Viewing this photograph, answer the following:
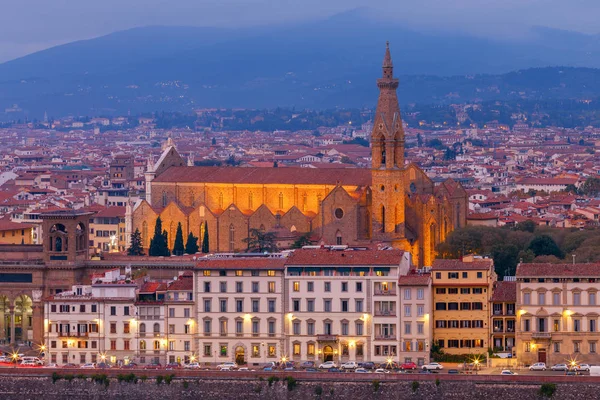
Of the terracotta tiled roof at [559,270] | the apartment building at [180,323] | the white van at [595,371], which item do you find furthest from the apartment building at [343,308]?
the white van at [595,371]

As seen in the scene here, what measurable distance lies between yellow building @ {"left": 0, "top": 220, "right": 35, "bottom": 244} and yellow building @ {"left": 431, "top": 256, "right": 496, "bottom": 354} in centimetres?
2926

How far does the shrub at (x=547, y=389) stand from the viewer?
56531 millimetres

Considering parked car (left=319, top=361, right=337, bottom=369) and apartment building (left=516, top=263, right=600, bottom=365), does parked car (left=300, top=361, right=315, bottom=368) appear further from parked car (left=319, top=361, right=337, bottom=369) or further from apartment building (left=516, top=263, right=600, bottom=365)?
apartment building (left=516, top=263, right=600, bottom=365)


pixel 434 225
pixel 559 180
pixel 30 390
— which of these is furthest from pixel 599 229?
pixel 559 180

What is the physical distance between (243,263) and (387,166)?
71.8 ft

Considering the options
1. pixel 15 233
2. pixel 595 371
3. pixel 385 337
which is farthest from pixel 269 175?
pixel 595 371

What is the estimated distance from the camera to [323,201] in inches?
3413

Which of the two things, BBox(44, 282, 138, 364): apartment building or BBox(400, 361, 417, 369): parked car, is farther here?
BBox(44, 282, 138, 364): apartment building

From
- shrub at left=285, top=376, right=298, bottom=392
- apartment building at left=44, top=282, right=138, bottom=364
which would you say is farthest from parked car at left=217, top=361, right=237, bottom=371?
apartment building at left=44, top=282, right=138, bottom=364

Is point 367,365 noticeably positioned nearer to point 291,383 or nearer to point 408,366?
point 408,366

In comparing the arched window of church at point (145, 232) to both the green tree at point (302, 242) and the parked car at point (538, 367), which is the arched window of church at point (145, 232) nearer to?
the green tree at point (302, 242)

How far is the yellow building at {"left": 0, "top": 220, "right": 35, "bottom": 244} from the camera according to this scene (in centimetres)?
8719

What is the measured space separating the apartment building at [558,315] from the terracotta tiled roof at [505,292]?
1000 mm

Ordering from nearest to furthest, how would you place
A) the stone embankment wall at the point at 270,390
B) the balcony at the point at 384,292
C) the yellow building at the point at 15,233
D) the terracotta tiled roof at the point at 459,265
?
the stone embankment wall at the point at 270,390
the balcony at the point at 384,292
the terracotta tiled roof at the point at 459,265
the yellow building at the point at 15,233
